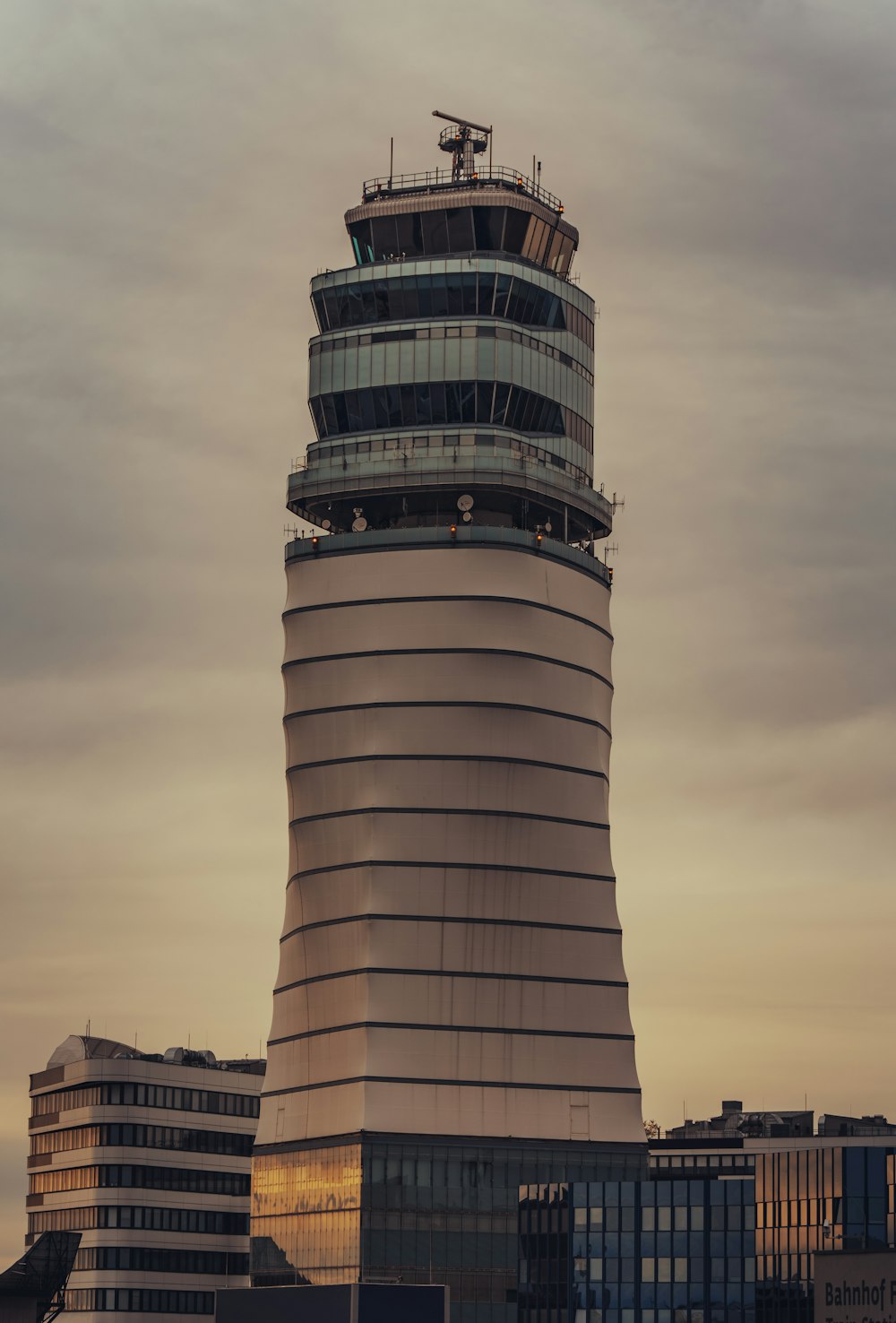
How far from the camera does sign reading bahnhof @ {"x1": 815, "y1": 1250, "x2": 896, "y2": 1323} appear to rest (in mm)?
173125

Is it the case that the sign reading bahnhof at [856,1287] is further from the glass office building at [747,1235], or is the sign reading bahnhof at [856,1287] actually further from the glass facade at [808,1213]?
the glass facade at [808,1213]


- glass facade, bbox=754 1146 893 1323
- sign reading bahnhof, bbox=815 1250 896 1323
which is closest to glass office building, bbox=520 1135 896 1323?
glass facade, bbox=754 1146 893 1323

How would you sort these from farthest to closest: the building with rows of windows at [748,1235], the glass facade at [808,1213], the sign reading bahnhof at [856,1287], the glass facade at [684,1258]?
the glass facade at [684,1258] < the building with rows of windows at [748,1235] < the glass facade at [808,1213] < the sign reading bahnhof at [856,1287]

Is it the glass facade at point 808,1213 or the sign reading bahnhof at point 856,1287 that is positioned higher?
the glass facade at point 808,1213

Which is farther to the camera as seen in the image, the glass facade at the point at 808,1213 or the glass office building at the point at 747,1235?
the glass office building at the point at 747,1235

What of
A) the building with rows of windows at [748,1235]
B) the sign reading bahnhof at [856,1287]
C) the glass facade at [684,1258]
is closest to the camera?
the sign reading bahnhof at [856,1287]

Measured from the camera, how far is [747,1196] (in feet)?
632

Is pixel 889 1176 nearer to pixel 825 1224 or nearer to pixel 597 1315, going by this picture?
pixel 825 1224

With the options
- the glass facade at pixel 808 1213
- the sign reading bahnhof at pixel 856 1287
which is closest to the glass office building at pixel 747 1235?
the glass facade at pixel 808 1213

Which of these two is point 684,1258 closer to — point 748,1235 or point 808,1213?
point 748,1235

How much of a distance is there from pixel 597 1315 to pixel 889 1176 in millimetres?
29925

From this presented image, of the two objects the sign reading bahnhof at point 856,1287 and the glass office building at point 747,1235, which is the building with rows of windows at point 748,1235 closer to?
the glass office building at point 747,1235

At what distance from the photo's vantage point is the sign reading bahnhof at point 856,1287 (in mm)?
173125

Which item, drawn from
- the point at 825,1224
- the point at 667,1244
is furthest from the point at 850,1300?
the point at 667,1244
